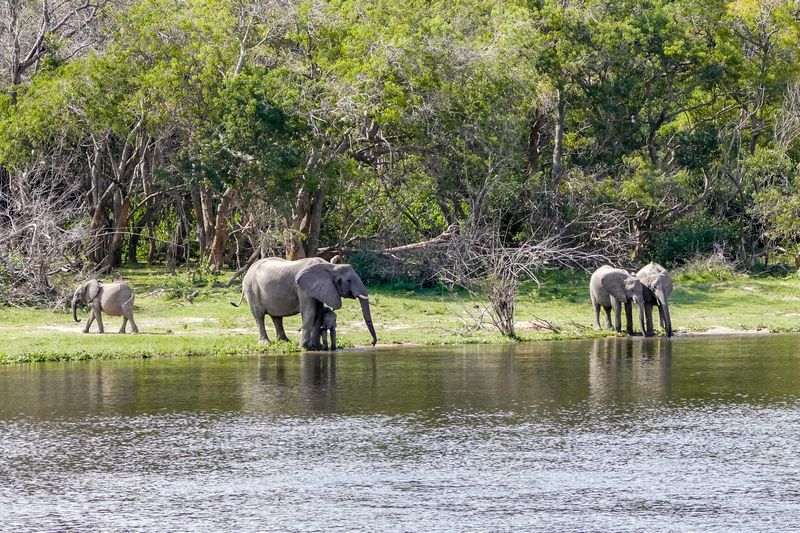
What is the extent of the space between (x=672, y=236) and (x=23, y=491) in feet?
112

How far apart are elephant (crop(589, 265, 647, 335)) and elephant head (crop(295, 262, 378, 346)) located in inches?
261

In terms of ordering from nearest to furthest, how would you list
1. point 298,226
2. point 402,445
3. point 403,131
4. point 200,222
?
point 402,445, point 403,131, point 298,226, point 200,222

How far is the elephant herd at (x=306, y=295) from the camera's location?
2689cm

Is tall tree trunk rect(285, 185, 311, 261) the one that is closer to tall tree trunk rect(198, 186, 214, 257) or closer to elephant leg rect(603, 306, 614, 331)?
tall tree trunk rect(198, 186, 214, 257)

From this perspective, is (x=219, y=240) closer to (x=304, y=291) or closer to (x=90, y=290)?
(x=90, y=290)

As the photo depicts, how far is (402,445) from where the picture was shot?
16062 mm

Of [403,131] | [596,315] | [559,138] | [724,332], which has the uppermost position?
[559,138]

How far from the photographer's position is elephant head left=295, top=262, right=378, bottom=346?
1056 inches

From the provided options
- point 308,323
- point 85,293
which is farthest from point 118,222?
point 308,323

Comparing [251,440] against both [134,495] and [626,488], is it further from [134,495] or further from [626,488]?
[626,488]

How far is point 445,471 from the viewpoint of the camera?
1452 cm

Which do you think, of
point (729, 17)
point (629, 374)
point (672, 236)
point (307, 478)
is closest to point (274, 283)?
point (629, 374)

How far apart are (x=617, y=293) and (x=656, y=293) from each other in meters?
0.91

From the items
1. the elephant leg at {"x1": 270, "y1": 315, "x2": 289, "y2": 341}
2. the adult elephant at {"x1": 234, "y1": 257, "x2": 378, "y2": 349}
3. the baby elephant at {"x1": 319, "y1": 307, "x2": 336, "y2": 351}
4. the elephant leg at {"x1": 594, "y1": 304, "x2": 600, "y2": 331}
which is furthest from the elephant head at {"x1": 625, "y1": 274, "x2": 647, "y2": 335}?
the elephant leg at {"x1": 270, "y1": 315, "x2": 289, "y2": 341}
